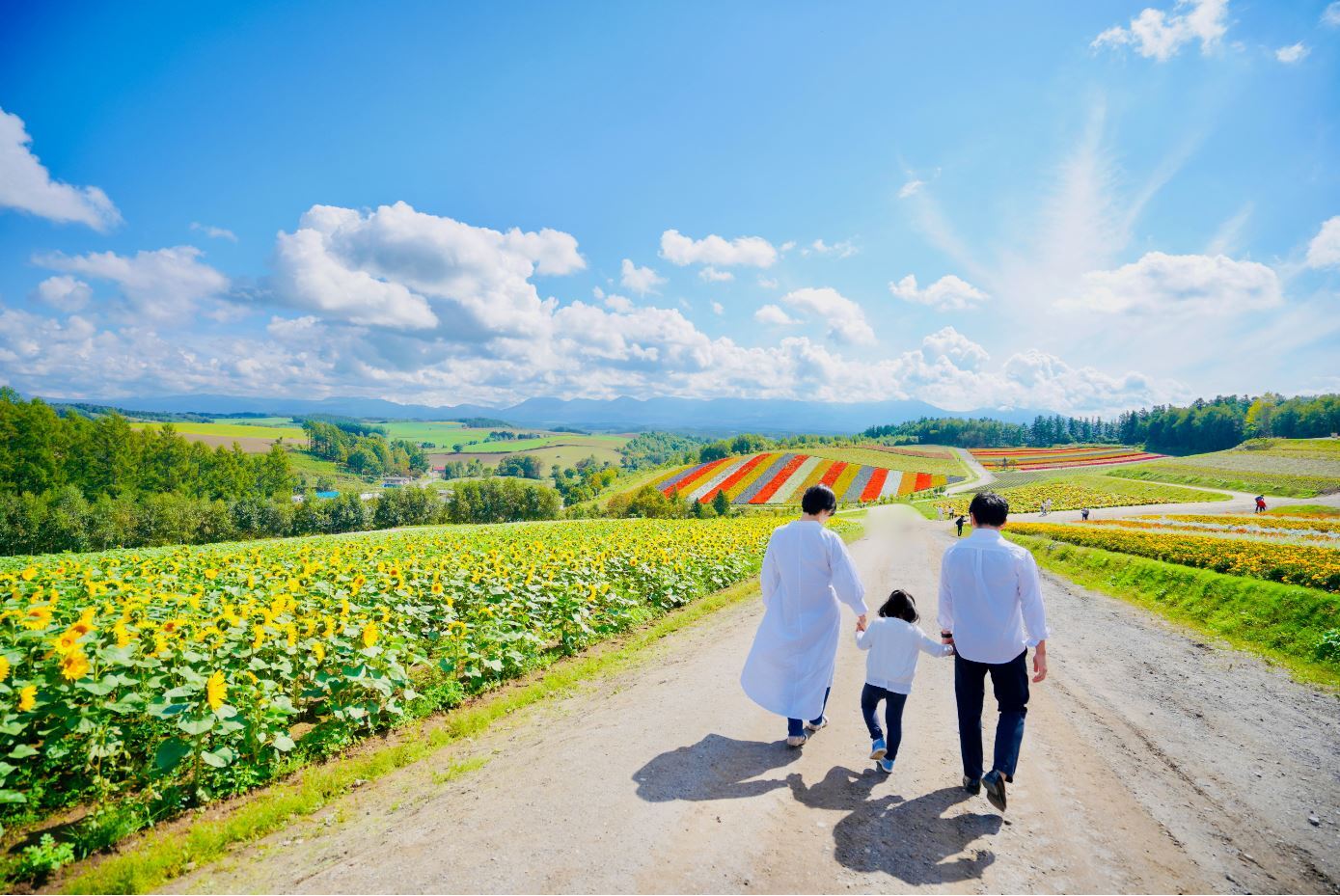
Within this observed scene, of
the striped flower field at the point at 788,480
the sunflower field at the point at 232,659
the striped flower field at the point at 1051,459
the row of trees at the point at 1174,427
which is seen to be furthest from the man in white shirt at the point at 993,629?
the row of trees at the point at 1174,427

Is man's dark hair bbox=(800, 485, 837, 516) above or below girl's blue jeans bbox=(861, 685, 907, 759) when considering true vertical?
above

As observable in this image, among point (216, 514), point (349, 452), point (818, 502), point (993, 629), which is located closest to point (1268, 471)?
point (993, 629)

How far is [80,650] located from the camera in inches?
175

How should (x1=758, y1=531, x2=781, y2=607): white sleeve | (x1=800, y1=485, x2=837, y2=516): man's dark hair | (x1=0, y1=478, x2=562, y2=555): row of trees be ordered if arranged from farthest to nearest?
(x1=0, y1=478, x2=562, y2=555): row of trees, (x1=758, y1=531, x2=781, y2=607): white sleeve, (x1=800, y1=485, x2=837, y2=516): man's dark hair

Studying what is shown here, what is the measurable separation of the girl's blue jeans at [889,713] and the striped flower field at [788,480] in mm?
64333

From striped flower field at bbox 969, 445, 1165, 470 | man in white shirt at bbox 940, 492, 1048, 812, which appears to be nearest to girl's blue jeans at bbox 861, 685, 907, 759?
man in white shirt at bbox 940, 492, 1048, 812

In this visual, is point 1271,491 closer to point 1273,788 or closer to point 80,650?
point 1273,788

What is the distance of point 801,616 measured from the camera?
555 centimetres

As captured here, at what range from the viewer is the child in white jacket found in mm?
A: 5094

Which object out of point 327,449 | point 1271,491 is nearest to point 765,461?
point 1271,491

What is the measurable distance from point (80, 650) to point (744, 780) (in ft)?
19.1

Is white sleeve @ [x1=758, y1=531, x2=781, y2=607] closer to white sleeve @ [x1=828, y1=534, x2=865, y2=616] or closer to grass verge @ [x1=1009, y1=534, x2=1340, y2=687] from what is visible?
white sleeve @ [x1=828, y1=534, x2=865, y2=616]

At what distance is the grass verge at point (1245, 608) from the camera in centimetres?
891

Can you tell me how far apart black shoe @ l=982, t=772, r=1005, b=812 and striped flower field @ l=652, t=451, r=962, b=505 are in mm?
64945
